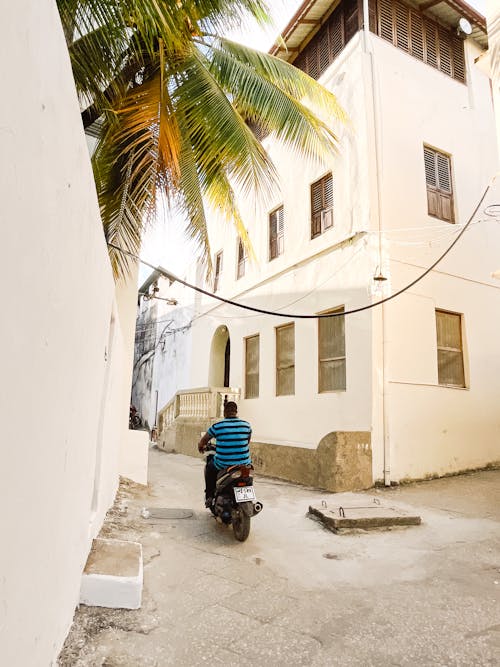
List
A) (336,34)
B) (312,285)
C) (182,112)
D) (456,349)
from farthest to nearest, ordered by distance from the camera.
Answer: (336,34)
(312,285)
(456,349)
(182,112)

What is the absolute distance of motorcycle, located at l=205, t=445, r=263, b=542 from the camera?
4.73 meters

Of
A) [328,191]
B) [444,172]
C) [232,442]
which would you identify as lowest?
[232,442]

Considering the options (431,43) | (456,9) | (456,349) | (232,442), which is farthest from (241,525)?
(456,9)

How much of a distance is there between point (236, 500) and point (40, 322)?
146 inches

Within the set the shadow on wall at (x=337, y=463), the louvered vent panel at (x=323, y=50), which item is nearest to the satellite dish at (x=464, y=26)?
the louvered vent panel at (x=323, y=50)

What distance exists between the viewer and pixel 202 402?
42.6 ft

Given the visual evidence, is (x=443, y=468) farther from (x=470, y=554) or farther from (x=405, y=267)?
(x=470, y=554)

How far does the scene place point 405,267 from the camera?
29.2 ft

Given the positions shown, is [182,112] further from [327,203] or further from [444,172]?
[444,172]

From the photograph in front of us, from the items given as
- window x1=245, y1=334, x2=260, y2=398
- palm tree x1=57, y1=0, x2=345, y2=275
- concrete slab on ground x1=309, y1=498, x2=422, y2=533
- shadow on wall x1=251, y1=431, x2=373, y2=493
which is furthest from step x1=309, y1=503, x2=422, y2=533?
window x1=245, y1=334, x2=260, y2=398

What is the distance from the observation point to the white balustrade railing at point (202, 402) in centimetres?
1252

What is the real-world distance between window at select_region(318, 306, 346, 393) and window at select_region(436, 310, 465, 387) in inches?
74.4

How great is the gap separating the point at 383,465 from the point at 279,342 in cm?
426

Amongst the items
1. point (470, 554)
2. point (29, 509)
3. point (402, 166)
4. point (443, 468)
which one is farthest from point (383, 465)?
point (29, 509)
